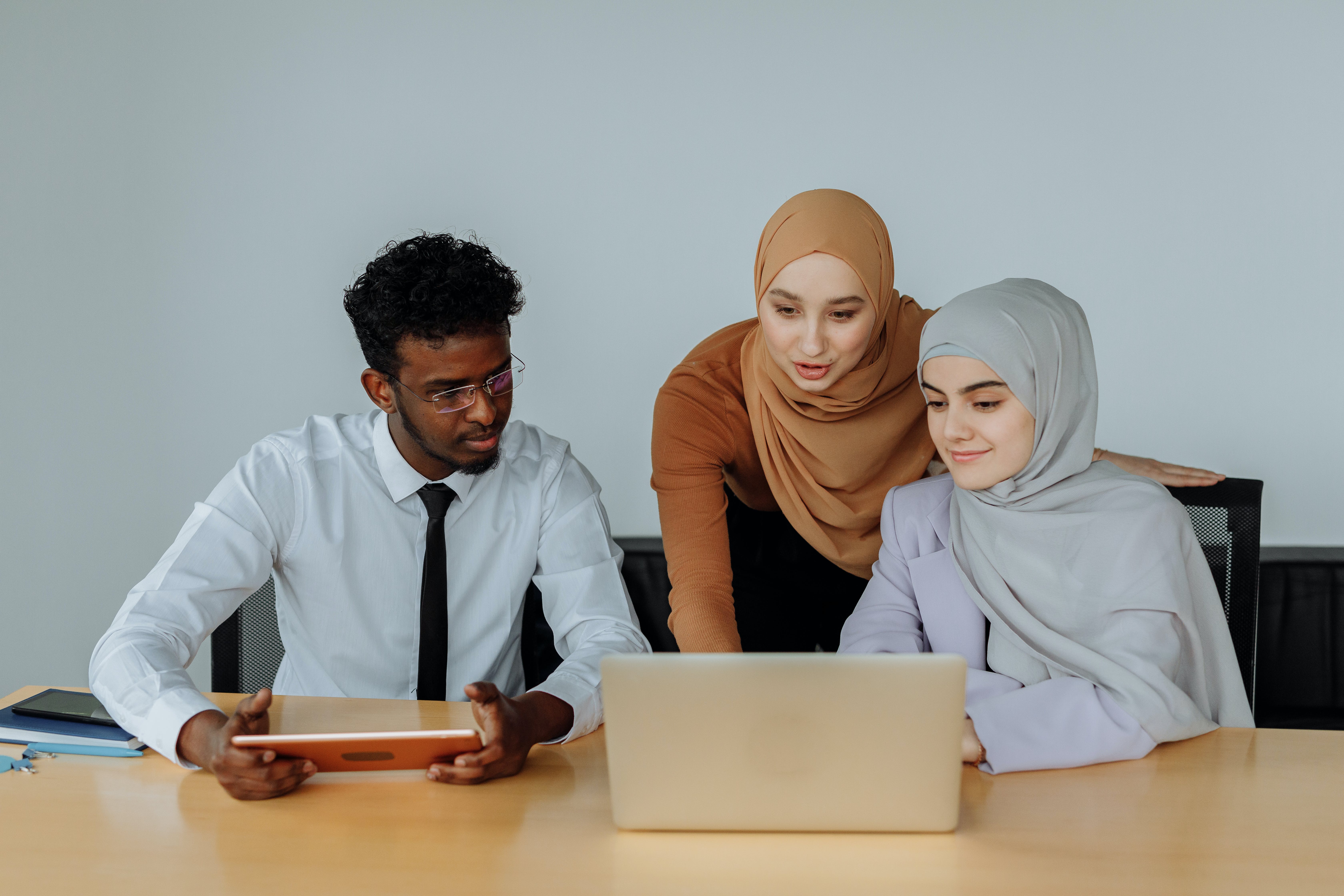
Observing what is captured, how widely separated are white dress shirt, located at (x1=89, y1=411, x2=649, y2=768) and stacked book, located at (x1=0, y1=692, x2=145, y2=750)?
0.33m

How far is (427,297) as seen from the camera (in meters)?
1.73

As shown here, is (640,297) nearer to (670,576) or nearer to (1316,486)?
(670,576)

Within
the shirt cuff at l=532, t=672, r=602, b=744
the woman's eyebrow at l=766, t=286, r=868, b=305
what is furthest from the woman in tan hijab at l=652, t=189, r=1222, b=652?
the shirt cuff at l=532, t=672, r=602, b=744

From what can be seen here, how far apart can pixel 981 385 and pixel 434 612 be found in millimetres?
1029

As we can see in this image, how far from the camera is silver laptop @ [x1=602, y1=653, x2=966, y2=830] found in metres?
1.03

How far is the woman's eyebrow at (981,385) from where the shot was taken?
154cm

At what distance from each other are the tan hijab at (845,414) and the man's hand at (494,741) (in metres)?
0.83

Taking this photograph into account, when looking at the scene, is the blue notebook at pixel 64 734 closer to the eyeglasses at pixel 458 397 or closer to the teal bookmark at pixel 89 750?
the teal bookmark at pixel 89 750

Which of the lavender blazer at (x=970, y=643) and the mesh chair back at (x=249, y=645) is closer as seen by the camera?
the lavender blazer at (x=970, y=643)

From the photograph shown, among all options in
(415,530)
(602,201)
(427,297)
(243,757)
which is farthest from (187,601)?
(602,201)

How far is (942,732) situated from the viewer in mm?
1037

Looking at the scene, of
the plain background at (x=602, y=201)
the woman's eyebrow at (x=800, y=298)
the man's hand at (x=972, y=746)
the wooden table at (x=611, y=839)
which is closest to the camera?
the wooden table at (x=611, y=839)

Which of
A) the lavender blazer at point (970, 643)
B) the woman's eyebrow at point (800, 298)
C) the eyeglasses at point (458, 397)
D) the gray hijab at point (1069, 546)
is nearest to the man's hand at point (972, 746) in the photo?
the lavender blazer at point (970, 643)

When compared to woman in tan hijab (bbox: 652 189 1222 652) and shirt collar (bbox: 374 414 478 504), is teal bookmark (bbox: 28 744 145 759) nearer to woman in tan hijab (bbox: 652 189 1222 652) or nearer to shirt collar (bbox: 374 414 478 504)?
shirt collar (bbox: 374 414 478 504)
